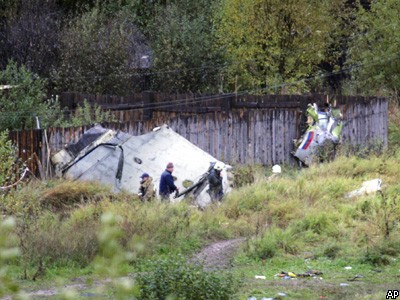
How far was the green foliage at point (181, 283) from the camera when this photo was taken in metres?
9.12

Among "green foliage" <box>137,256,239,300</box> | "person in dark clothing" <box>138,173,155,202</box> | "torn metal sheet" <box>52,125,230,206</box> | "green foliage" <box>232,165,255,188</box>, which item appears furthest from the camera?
"green foliage" <box>232,165,255,188</box>

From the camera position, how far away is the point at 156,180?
19578 millimetres

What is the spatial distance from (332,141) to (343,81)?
470 inches

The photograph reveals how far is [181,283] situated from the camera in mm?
9242

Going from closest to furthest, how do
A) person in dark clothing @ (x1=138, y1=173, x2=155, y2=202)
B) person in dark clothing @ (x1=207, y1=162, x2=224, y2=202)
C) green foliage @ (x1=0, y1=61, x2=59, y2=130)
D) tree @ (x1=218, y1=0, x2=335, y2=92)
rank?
person in dark clothing @ (x1=138, y1=173, x2=155, y2=202)
person in dark clothing @ (x1=207, y1=162, x2=224, y2=202)
green foliage @ (x1=0, y1=61, x2=59, y2=130)
tree @ (x1=218, y1=0, x2=335, y2=92)

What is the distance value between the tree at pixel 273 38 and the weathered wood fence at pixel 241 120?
171 inches

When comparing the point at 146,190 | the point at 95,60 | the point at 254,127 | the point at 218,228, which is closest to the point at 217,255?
the point at 218,228

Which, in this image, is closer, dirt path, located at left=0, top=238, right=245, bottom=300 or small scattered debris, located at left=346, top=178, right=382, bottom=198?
dirt path, located at left=0, top=238, right=245, bottom=300

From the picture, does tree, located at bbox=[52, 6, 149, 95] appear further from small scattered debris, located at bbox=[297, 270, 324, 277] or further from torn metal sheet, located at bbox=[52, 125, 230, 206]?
small scattered debris, located at bbox=[297, 270, 324, 277]

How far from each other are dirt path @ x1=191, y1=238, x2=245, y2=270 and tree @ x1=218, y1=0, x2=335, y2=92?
50.6ft

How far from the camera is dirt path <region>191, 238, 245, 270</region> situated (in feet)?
42.8

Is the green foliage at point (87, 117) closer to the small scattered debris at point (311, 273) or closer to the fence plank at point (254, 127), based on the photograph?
the fence plank at point (254, 127)

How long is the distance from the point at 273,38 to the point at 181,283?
21723 mm

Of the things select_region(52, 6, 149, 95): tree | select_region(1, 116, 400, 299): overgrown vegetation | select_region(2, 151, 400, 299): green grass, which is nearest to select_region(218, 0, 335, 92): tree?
select_region(52, 6, 149, 95): tree
